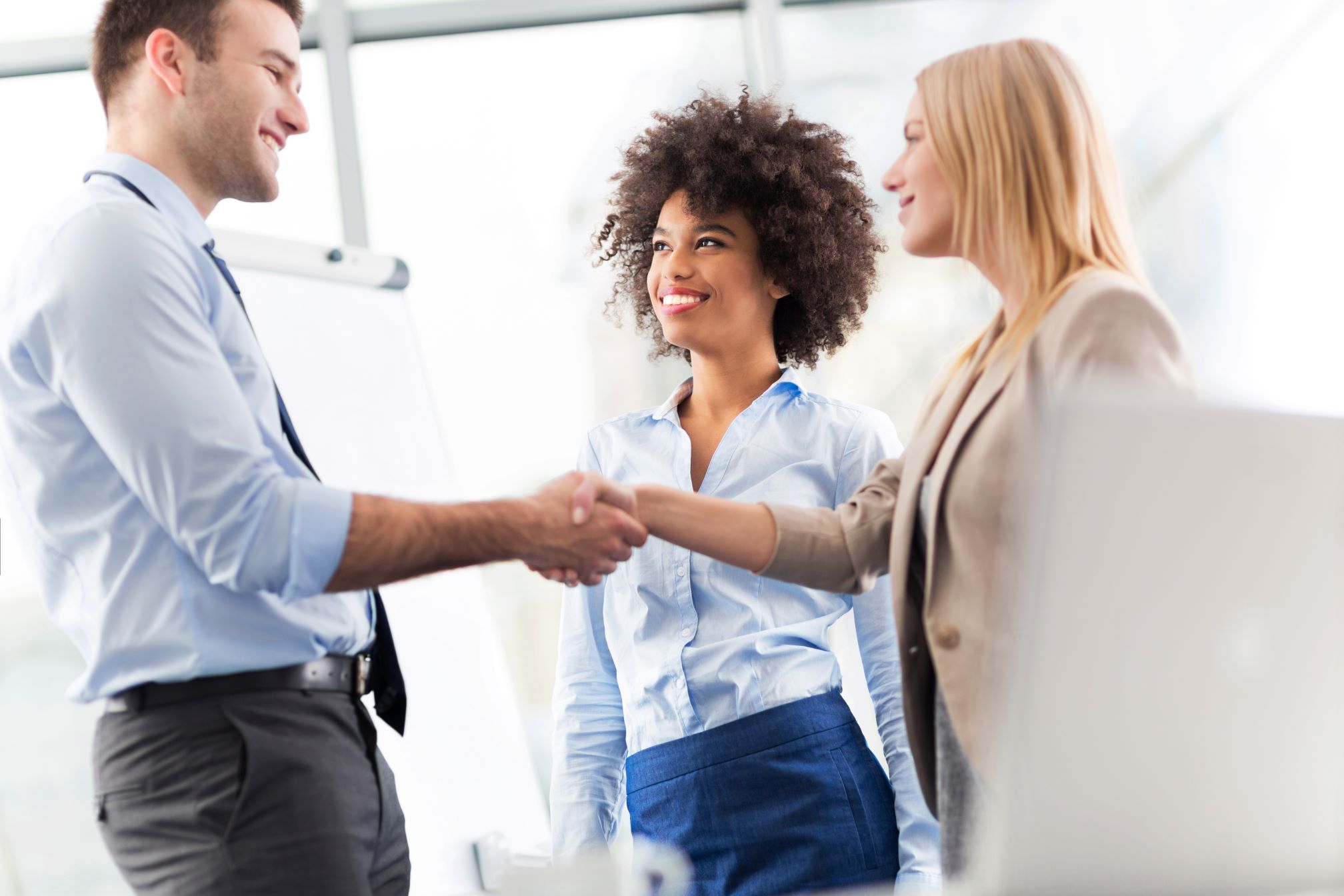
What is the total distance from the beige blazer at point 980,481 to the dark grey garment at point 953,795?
2 centimetres

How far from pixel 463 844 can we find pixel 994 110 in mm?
1926

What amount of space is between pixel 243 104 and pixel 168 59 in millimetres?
116

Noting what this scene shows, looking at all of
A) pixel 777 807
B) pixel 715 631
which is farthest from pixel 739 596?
pixel 777 807

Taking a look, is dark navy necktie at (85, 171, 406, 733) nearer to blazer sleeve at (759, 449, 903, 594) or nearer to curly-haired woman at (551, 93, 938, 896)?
curly-haired woman at (551, 93, 938, 896)

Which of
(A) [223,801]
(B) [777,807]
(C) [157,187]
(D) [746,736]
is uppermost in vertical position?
(C) [157,187]

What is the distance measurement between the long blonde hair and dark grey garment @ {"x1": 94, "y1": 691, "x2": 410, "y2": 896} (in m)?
1.00

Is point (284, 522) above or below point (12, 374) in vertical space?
below

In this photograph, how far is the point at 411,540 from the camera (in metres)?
1.38

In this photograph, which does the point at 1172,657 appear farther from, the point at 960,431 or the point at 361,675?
the point at 361,675

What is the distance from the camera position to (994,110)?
1.34 metres

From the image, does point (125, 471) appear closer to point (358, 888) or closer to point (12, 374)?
point (12, 374)

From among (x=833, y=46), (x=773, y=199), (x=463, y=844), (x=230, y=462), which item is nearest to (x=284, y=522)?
(x=230, y=462)

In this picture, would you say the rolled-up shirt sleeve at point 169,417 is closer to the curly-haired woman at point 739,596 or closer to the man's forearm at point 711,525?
the man's forearm at point 711,525

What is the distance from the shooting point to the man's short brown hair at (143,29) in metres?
1.64
